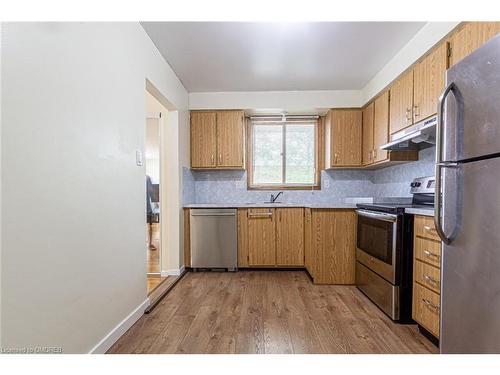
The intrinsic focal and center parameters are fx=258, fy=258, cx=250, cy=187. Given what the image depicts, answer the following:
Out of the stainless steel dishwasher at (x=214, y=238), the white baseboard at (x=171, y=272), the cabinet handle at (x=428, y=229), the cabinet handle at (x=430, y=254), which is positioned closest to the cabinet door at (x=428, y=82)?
the cabinet handle at (x=428, y=229)

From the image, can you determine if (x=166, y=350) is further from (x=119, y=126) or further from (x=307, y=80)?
(x=307, y=80)

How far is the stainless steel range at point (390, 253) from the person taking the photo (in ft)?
6.51

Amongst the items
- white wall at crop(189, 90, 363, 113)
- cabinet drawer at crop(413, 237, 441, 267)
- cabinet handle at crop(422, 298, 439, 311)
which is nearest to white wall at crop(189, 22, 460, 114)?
white wall at crop(189, 90, 363, 113)

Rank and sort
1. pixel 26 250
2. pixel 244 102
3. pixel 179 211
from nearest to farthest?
pixel 26 250
pixel 179 211
pixel 244 102

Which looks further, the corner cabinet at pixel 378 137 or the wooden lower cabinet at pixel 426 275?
the corner cabinet at pixel 378 137

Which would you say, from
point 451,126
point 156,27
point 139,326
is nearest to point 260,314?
point 139,326

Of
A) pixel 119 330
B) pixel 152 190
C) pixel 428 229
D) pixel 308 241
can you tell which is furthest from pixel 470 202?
pixel 152 190

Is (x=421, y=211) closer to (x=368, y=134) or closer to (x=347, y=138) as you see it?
(x=368, y=134)

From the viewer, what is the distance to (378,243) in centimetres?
226

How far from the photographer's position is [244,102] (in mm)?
3561

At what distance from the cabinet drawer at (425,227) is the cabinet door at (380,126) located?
1185 mm

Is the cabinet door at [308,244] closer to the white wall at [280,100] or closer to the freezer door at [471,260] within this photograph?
the white wall at [280,100]

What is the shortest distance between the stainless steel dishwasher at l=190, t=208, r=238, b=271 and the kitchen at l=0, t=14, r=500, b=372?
2cm

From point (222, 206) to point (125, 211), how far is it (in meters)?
1.56
